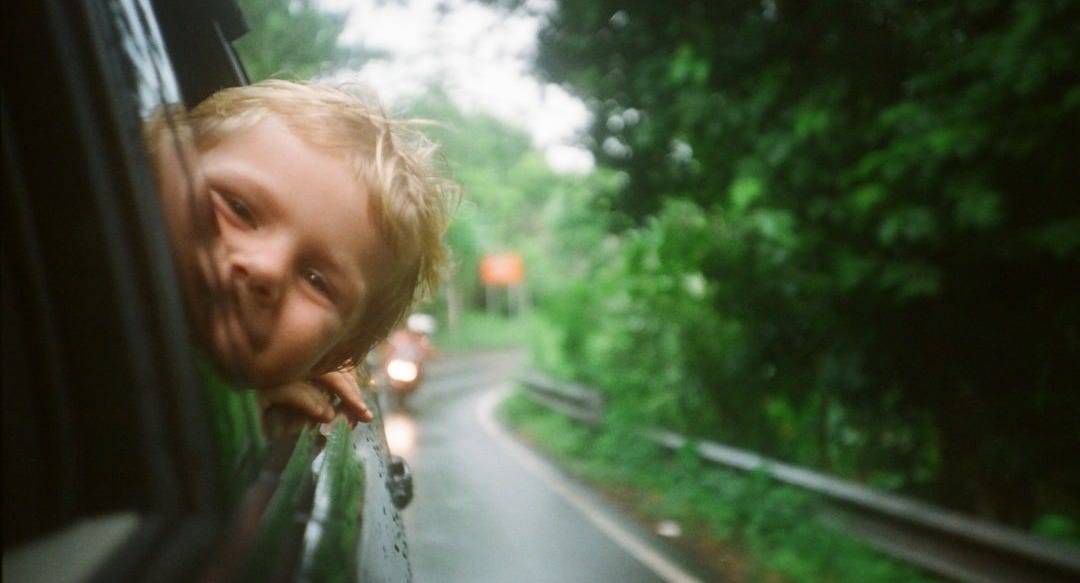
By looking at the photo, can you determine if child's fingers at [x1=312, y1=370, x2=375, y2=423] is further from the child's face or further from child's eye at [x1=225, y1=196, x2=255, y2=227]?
child's eye at [x1=225, y1=196, x2=255, y2=227]

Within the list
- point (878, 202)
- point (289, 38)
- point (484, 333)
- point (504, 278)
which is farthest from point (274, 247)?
point (484, 333)

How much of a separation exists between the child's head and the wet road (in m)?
3.00

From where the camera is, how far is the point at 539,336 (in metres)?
32.2

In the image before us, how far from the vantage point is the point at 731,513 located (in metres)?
9.81

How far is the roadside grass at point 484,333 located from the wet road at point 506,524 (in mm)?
38478

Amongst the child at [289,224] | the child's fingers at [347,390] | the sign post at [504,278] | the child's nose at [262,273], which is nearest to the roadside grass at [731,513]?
the child's fingers at [347,390]

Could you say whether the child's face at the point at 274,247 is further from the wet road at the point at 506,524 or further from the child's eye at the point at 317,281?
the wet road at the point at 506,524

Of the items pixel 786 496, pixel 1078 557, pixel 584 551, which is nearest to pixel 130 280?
pixel 1078 557

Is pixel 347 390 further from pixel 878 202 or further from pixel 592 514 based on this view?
pixel 592 514

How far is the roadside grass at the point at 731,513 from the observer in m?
7.80

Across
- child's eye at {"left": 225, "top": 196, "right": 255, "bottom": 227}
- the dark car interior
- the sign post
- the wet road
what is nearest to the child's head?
child's eye at {"left": 225, "top": 196, "right": 255, "bottom": 227}

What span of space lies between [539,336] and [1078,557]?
26.9 meters

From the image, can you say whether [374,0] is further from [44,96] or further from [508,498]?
[508,498]

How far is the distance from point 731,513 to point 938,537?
3.08 m
